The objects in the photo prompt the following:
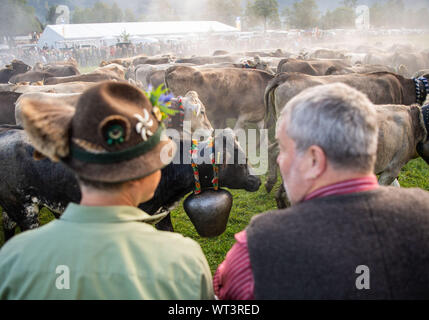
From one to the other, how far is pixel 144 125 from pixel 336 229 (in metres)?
0.88

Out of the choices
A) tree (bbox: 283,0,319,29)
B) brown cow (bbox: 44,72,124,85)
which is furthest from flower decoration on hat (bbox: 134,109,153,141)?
tree (bbox: 283,0,319,29)

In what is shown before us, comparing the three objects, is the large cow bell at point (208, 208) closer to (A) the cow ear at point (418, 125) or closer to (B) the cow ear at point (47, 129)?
(B) the cow ear at point (47, 129)

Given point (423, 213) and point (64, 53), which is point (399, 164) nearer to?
point (423, 213)

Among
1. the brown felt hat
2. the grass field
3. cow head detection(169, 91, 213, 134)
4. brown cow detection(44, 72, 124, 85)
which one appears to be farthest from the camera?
brown cow detection(44, 72, 124, 85)

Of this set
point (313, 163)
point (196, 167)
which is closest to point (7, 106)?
point (196, 167)

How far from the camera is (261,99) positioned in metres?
8.93

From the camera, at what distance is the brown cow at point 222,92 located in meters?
8.80

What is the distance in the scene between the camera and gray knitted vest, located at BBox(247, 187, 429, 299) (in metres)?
1.13

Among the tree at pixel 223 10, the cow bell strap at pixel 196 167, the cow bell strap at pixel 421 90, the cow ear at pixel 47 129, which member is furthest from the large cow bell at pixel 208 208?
the tree at pixel 223 10

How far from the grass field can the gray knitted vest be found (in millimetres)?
2973

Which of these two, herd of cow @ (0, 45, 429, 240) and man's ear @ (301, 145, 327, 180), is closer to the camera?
man's ear @ (301, 145, 327, 180)

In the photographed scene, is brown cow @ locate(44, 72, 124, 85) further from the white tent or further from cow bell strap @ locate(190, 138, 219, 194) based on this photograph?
the white tent
